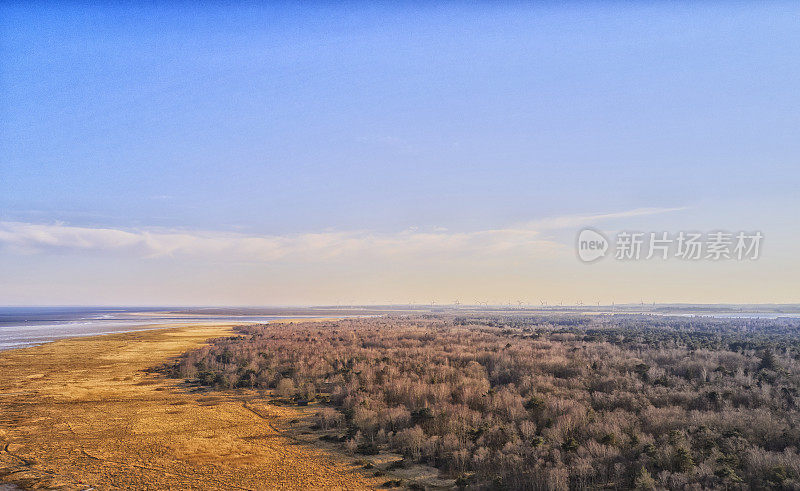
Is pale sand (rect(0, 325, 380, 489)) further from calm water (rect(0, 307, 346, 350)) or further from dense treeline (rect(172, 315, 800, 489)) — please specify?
calm water (rect(0, 307, 346, 350))

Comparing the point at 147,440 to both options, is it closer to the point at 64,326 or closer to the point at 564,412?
the point at 564,412

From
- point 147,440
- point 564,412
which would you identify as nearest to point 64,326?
point 147,440

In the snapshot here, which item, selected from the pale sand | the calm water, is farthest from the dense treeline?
the calm water

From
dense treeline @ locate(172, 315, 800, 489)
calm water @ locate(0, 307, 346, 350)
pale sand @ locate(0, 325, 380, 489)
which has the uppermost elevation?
dense treeline @ locate(172, 315, 800, 489)

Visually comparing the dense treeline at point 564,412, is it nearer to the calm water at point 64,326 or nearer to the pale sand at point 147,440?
the pale sand at point 147,440

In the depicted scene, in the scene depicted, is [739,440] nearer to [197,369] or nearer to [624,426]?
[624,426]

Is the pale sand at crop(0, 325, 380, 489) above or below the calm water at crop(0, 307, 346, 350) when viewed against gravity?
above
